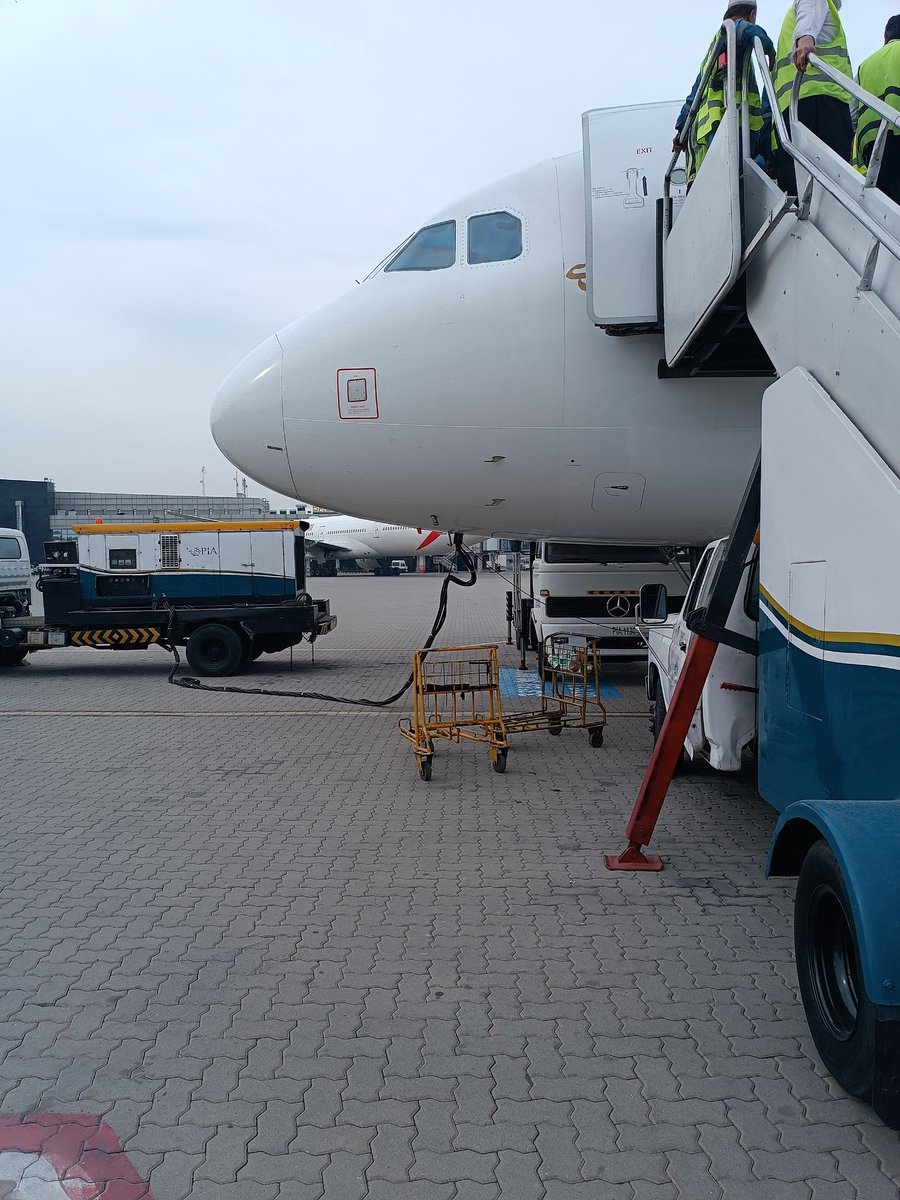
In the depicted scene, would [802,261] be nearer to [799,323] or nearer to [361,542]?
[799,323]

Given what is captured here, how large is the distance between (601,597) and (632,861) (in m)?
7.92

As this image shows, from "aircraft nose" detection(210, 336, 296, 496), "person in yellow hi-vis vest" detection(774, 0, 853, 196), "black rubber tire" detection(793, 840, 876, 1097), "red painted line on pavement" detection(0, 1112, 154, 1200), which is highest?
"person in yellow hi-vis vest" detection(774, 0, 853, 196)

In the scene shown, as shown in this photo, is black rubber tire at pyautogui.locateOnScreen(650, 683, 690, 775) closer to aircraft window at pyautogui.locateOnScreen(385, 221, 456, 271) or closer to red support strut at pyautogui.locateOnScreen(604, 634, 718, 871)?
red support strut at pyautogui.locateOnScreen(604, 634, 718, 871)

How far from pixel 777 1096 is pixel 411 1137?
1.30m

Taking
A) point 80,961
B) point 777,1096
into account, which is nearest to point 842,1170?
point 777,1096

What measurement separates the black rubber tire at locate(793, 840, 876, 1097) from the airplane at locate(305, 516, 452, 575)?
43639 millimetres

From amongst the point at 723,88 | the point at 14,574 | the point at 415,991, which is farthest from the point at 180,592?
the point at 415,991

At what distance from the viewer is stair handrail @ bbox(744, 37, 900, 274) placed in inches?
155

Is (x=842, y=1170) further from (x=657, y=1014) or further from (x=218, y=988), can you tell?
(x=218, y=988)

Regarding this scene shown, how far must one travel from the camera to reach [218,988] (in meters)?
4.25

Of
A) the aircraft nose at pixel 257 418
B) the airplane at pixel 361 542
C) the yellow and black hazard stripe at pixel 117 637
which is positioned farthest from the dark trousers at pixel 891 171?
the airplane at pixel 361 542

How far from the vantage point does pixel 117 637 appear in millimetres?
14375

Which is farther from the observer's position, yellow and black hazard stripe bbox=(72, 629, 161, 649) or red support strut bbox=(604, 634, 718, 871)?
yellow and black hazard stripe bbox=(72, 629, 161, 649)

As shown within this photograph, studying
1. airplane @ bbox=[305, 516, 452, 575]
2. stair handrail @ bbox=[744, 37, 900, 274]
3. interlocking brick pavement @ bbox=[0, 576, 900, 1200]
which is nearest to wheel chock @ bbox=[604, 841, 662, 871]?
interlocking brick pavement @ bbox=[0, 576, 900, 1200]
